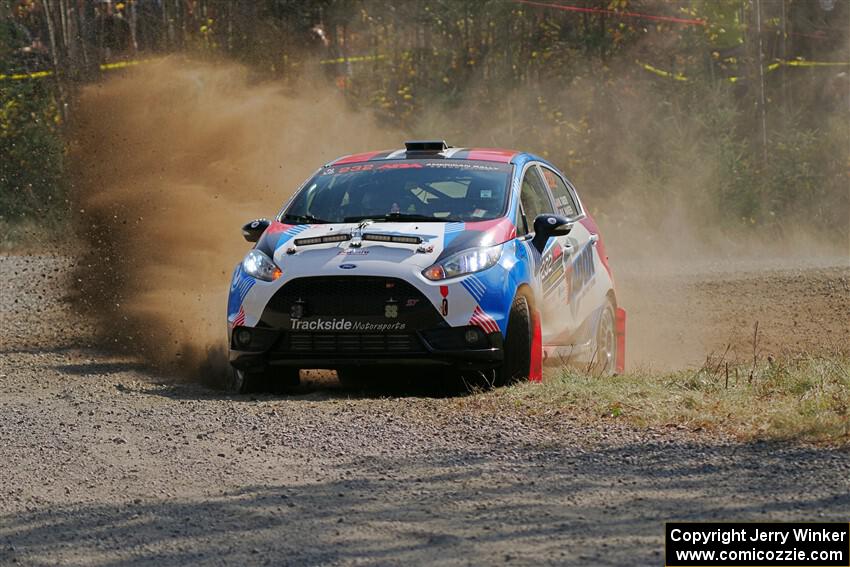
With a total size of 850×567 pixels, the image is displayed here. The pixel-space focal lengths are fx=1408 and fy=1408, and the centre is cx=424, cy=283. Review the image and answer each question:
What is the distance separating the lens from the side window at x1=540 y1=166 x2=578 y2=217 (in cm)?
1074

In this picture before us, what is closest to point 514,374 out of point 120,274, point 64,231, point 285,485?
point 285,485

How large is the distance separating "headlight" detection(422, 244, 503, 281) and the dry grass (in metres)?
0.78

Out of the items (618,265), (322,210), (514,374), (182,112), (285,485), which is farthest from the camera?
(618,265)

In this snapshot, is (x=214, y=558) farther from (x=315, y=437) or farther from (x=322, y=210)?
(x=322, y=210)

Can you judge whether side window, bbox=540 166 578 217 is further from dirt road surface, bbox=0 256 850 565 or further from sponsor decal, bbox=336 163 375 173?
dirt road surface, bbox=0 256 850 565

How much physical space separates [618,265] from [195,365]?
35.9 feet

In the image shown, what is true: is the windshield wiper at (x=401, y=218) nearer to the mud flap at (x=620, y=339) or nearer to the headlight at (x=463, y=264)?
the headlight at (x=463, y=264)

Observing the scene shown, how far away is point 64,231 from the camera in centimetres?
2162

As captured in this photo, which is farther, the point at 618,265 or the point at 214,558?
the point at 618,265

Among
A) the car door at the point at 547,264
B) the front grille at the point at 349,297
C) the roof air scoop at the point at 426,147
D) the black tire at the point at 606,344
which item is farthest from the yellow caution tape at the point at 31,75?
the front grille at the point at 349,297

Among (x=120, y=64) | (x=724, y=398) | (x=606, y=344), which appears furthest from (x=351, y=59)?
(x=724, y=398)

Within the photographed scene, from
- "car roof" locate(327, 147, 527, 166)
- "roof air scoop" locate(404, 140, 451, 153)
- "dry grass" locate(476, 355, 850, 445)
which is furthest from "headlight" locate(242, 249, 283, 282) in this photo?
"roof air scoop" locate(404, 140, 451, 153)

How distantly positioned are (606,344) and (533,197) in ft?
5.19

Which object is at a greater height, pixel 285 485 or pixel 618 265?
pixel 285 485
